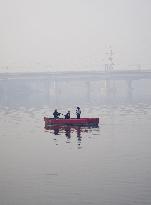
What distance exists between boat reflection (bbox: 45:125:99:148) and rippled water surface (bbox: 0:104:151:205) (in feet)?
A: 3.14

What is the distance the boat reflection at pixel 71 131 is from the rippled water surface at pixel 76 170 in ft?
3.14

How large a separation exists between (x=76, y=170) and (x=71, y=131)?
2604 centimetres

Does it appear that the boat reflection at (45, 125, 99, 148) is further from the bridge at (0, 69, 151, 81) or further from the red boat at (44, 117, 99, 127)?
the bridge at (0, 69, 151, 81)

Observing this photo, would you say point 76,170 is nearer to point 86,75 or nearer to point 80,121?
point 80,121

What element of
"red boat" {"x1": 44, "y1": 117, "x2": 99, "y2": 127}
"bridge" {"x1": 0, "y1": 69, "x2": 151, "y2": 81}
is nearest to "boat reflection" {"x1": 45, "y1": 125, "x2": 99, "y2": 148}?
"red boat" {"x1": 44, "y1": 117, "x2": 99, "y2": 127}

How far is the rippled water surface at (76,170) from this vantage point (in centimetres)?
2323

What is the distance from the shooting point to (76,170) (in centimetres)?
2955

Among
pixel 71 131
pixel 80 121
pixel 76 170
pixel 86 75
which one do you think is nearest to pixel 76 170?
pixel 76 170

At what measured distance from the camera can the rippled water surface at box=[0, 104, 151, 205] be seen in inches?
915

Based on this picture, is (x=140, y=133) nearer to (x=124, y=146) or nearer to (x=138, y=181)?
(x=124, y=146)

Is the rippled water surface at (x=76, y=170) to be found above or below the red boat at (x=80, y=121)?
below

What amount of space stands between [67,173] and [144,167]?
16.7ft

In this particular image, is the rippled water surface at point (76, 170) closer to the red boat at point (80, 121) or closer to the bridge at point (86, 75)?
the red boat at point (80, 121)

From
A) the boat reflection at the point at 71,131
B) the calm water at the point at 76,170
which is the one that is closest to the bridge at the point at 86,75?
the boat reflection at the point at 71,131
